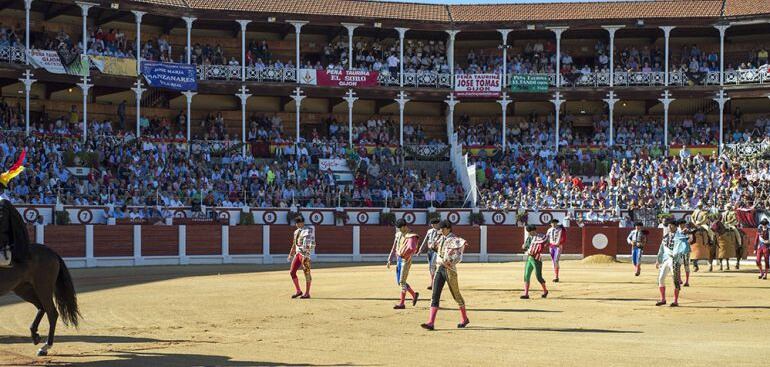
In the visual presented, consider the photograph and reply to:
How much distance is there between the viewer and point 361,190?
35.1 meters

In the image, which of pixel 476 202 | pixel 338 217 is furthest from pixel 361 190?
pixel 476 202

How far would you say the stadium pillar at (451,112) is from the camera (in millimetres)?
41188

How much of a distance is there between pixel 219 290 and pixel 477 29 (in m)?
24.1

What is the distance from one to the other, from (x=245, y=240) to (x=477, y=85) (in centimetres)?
1318

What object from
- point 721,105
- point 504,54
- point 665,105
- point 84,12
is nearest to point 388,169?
point 504,54

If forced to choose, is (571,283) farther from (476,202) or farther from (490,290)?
(476,202)

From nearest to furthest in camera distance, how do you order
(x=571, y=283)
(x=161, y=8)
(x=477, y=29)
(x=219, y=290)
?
(x=219, y=290)
(x=571, y=283)
(x=161, y=8)
(x=477, y=29)

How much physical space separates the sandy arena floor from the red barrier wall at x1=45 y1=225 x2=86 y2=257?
6.07 meters

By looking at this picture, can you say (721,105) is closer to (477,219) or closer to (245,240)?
(477,219)

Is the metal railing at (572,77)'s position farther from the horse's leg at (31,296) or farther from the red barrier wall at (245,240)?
the horse's leg at (31,296)

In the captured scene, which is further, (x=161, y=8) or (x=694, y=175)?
A: (x=161, y=8)

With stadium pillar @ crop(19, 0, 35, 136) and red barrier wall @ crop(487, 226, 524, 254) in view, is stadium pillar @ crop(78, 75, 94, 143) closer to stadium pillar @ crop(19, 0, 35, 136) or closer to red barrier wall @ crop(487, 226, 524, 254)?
stadium pillar @ crop(19, 0, 35, 136)

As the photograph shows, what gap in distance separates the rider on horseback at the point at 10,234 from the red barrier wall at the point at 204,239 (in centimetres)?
2002

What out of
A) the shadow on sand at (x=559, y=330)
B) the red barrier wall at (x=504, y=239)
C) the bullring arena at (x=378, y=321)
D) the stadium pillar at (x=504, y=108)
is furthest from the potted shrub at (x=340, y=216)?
the shadow on sand at (x=559, y=330)
